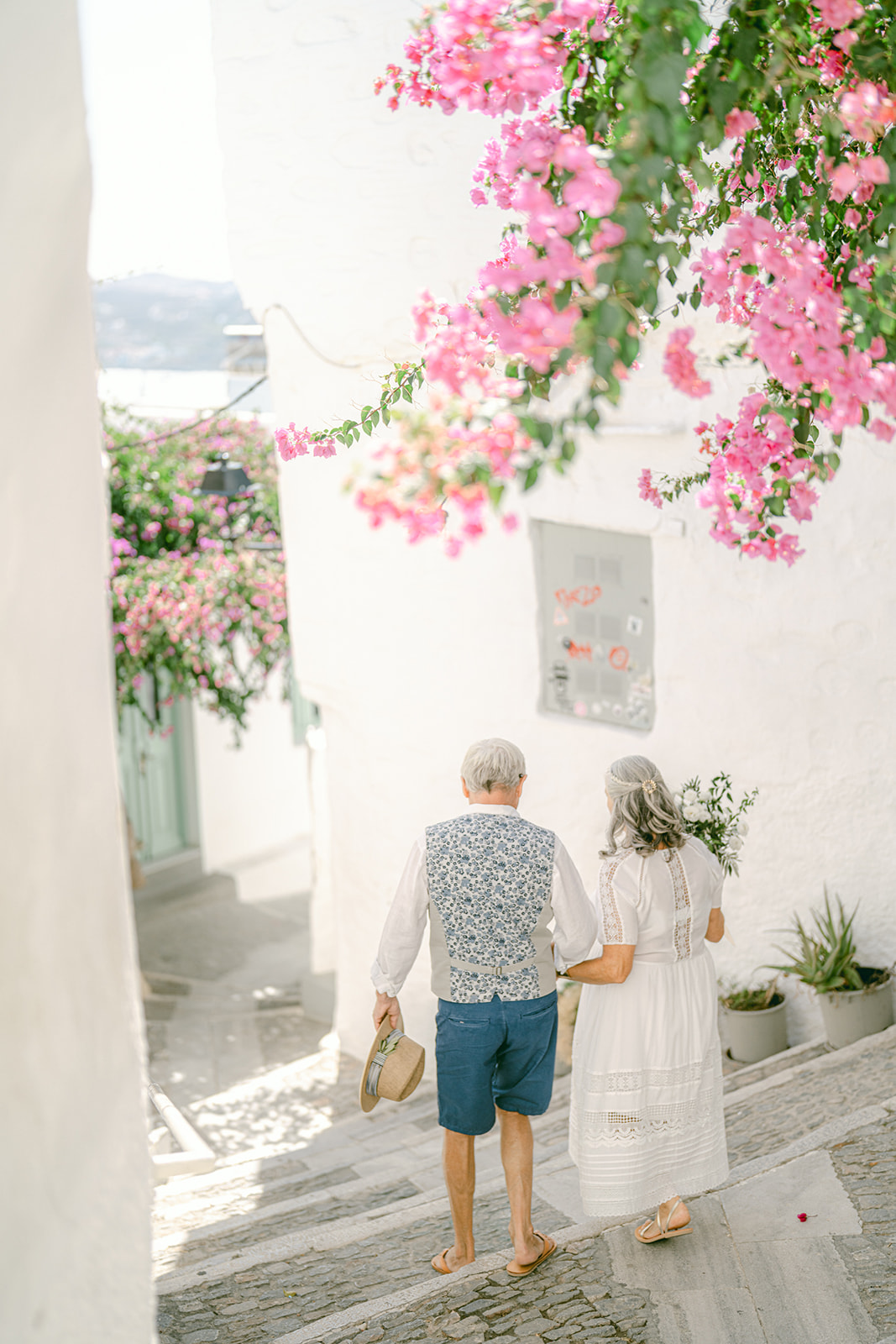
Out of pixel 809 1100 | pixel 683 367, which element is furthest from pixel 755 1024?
pixel 683 367

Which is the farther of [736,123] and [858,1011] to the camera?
[858,1011]

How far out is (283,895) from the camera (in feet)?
45.1

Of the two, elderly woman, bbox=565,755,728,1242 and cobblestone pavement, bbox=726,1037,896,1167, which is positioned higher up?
elderly woman, bbox=565,755,728,1242

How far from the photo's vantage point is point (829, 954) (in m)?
6.02

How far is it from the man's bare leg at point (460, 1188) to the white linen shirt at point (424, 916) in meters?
0.53

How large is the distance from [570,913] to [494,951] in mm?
244

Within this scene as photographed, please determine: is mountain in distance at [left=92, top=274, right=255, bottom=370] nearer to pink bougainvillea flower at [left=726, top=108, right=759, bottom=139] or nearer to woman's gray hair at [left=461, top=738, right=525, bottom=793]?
woman's gray hair at [left=461, top=738, right=525, bottom=793]

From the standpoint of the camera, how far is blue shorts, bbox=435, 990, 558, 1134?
380 centimetres

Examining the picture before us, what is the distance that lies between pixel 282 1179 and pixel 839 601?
12.1ft

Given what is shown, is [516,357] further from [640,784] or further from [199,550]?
[199,550]

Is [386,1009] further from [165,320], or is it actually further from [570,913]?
[165,320]

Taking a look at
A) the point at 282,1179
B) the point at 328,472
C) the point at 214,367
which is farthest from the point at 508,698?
the point at 214,367

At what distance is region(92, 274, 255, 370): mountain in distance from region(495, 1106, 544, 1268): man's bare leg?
→ 1373cm

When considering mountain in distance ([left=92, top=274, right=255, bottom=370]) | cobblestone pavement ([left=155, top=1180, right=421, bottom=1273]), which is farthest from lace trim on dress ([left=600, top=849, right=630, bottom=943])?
mountain in distance ([left=92, top=274, right=255, bottom=370])
